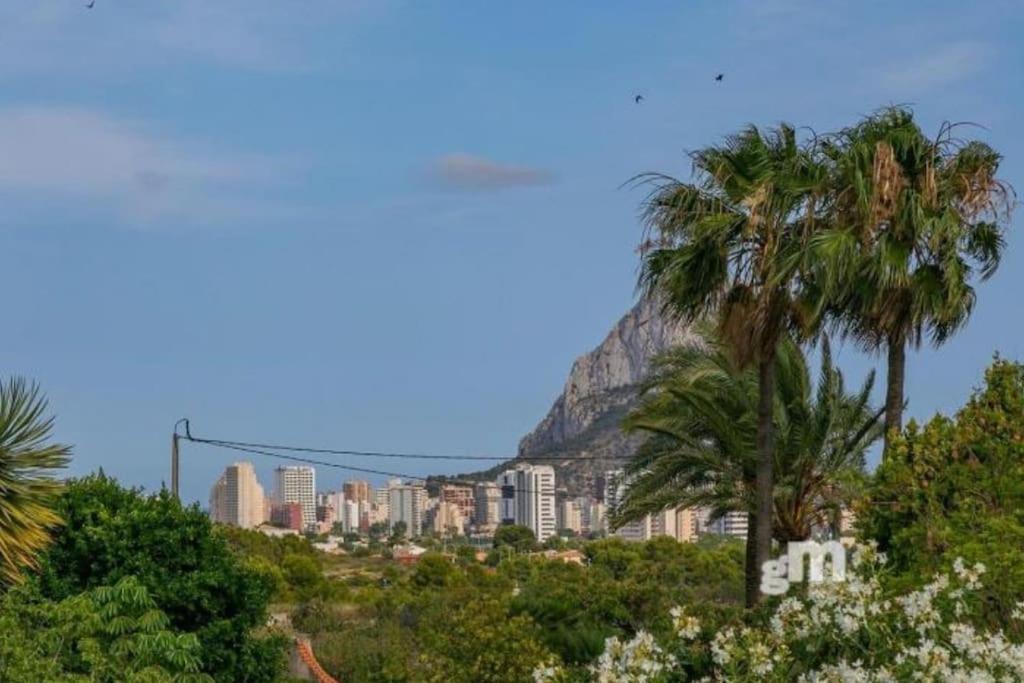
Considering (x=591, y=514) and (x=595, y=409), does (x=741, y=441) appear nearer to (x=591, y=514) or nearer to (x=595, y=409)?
(x=595, y=409)

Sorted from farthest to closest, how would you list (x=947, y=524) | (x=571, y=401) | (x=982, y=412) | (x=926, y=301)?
1. (x=571, y=401)
2. (x=926, y=301)
3. (x=982, y=412)
4. (x=947, y=524)

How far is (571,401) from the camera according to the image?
13188cm

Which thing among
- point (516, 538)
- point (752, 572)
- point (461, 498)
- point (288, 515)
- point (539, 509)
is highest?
point (461, 498)

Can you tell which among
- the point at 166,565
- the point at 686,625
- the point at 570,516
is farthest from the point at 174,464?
the point at 570,516

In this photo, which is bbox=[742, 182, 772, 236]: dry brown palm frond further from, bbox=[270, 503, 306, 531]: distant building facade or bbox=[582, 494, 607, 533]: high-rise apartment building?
bbox=[270, 503, 306, 531]: distant building facade

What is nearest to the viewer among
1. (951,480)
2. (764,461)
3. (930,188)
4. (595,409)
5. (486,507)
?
(951,480)

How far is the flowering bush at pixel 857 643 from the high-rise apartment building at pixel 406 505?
520ft

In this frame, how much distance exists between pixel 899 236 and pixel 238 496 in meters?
138

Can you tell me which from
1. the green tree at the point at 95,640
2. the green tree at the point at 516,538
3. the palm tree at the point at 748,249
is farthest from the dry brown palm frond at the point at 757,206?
the green tree at the point at 516,538

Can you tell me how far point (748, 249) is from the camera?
2409cm

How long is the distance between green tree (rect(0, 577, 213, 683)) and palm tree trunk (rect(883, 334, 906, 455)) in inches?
368

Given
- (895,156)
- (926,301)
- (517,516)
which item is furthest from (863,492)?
(517,516)

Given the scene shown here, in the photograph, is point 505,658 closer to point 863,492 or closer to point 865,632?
point 863,492

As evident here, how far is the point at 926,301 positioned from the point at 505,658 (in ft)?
24.0
